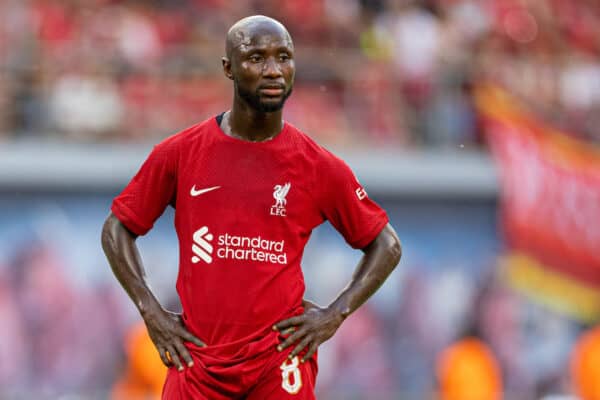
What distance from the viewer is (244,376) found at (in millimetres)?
5418

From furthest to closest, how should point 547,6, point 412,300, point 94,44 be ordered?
point 547,6
point 412,300
point 94,44

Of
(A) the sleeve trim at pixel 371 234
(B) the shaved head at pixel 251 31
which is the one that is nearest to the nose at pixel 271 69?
(B) the shaved head at pixel 251 31

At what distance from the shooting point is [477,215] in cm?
→ 1623

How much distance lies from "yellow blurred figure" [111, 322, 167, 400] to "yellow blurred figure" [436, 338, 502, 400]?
281cm

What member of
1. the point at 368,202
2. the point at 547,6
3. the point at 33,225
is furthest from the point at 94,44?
the point at 368,202

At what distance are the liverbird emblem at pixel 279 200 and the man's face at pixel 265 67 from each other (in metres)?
0.33

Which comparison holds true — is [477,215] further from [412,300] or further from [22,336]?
[22,336]

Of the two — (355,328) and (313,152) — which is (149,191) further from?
(355,328)

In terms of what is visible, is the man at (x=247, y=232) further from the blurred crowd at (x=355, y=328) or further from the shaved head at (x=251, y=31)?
the blurred crowd at (x=355, y=328)

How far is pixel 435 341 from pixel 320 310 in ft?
34.5

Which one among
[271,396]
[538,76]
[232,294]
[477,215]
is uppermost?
[232,294]

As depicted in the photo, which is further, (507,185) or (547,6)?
(547,6)

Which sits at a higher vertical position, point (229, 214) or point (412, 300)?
point (229, 214)

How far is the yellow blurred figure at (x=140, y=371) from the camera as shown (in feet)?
41.7
